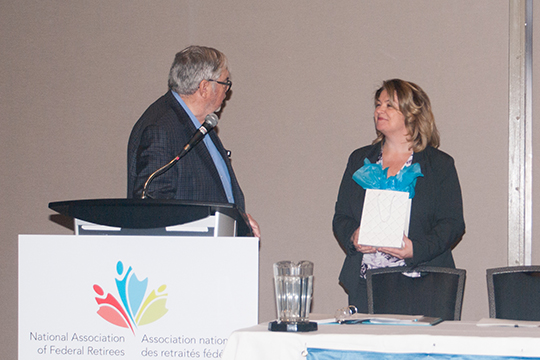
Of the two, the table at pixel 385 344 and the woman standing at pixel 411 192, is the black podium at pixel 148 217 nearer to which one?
the table at pixel 385 344

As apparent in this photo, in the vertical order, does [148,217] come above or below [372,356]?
above

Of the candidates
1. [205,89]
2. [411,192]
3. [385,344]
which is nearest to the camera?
[385,344]

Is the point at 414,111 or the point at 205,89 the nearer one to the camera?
the point at 205,89

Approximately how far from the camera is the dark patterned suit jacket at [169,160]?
2211mm

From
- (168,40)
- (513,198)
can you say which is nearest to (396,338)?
(513,198)

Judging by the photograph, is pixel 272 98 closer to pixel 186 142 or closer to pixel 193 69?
pixel 193 69

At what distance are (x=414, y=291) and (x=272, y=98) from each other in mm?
1787

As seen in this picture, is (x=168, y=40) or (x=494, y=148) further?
(x=168, y=40)

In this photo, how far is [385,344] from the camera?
134 centimetres

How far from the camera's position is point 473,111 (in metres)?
3.56

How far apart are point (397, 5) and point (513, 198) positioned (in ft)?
4.61

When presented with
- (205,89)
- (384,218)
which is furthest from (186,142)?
(384,218)

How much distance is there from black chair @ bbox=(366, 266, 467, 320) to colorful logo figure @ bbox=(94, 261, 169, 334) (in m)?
1.31

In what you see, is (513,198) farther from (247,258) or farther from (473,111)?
(247,258)
